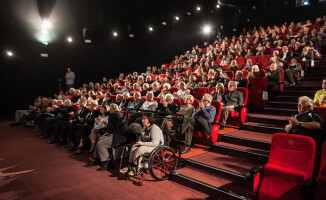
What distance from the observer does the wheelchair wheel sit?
2477 mm

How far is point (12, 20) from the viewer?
7.11 metres

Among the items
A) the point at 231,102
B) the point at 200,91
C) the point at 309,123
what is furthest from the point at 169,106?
the point at 309,123

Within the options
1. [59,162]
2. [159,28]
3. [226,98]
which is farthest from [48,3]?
[226,98]

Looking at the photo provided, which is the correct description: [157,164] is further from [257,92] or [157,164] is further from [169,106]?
[257,92]

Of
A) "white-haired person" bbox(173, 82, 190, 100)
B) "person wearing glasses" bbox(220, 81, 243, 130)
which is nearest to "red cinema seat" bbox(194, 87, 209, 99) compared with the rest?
"white-haired person" bbox(173, 82, 190, 100)

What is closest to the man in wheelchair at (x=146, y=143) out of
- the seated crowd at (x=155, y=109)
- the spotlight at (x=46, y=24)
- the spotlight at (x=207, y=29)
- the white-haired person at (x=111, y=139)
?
the seated crowd at (x=155, y=109)

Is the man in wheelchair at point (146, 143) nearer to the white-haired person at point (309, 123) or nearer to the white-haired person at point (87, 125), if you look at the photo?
the white-haired person at point (87, 125)

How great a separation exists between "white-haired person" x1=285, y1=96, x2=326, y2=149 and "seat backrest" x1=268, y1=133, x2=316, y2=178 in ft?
1.34

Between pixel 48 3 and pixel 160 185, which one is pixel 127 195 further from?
pixel 48 3

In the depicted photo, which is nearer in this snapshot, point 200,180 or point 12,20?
point 200,180

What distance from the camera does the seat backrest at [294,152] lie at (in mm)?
1825

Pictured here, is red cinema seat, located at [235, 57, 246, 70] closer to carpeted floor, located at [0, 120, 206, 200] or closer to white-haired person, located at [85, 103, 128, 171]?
white-haired person, located at [85, 103, 128, 171]

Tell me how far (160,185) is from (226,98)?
7.08ft

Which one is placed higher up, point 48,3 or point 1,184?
point 48,3
